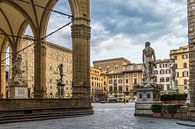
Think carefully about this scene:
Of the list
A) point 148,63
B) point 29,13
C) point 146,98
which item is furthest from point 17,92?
point 148,63

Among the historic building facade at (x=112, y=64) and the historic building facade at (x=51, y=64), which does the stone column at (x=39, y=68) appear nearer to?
the historic building facade at (x=51, y=64)

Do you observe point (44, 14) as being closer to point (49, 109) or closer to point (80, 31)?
point (80, 31)

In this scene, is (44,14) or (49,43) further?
(49,43)

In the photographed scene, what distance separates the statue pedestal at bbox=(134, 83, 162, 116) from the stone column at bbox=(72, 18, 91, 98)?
16.9 feet

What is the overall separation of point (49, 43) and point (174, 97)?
63150 mm

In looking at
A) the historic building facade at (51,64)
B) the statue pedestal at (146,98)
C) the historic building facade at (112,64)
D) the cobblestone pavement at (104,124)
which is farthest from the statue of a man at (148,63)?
the historic building facade at (112,64)

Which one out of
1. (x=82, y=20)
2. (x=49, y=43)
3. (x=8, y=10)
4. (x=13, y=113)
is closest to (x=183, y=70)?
(x=49, y=43)

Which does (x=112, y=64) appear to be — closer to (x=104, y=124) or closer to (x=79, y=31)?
(x=79, y=31)

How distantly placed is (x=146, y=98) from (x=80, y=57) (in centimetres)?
670

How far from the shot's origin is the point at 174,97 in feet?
68.9

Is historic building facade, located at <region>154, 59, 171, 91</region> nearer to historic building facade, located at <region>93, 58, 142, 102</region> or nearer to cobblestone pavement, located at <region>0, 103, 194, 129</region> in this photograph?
historic building facade, located at <region>93, 58, 142, 102</region>

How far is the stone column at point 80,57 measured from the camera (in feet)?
79.1

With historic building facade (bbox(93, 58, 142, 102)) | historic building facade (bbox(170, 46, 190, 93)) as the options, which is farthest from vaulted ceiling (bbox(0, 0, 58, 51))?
historic building facade (bbox(93, 58, 142, 102))

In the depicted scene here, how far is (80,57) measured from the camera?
955 inches
